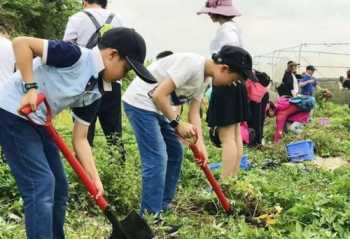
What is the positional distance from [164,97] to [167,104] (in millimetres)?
61

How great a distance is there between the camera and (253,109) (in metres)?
8.93

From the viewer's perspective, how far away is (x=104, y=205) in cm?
345

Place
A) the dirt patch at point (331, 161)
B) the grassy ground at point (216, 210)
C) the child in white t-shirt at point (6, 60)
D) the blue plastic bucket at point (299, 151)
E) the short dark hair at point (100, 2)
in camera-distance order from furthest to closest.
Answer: the dirt patch at point (331, 161) → the blue plastic bucket at point (299, 151) → the short dark hair at point (100, 2) → the child in white t-shirt at point (6, 60) → the grassy ground at point (216, 210)

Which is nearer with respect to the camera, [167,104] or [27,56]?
[27,56]

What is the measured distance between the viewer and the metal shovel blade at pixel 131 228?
3.50 meters

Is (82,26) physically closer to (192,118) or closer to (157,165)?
(192,118)

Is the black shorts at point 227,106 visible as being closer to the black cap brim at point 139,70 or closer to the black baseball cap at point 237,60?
the black baseball cap at point 237,60

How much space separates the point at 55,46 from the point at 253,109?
596cm

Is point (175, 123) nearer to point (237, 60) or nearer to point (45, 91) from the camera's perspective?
point (237, 60)

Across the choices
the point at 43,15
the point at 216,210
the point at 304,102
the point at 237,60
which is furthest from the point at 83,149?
the point at 43,15

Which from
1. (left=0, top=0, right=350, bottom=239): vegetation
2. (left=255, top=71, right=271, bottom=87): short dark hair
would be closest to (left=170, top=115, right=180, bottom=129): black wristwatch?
(left=0, top=0, right=350, bottom=239): vegetation

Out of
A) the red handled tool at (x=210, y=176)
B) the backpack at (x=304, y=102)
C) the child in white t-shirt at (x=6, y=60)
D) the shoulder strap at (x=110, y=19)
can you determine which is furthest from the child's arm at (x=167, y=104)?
the backpack at (x=304, y=102)

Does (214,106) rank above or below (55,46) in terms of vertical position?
below

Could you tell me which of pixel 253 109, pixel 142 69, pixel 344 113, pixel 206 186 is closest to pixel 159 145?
pixel 142 69
